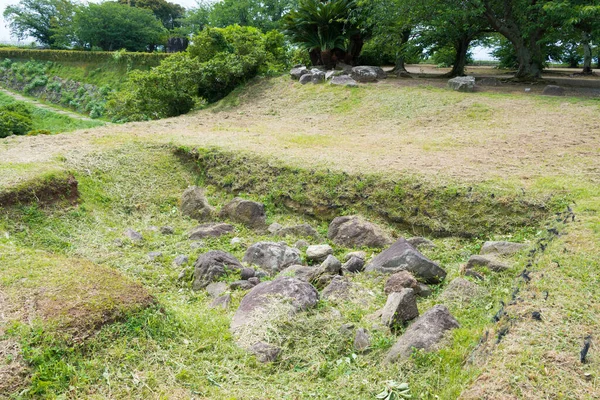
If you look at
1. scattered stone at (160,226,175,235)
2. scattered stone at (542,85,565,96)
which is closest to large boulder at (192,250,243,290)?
scattered stone at (160,226,175,235)

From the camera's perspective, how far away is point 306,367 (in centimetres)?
362

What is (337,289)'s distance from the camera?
15.3 ft

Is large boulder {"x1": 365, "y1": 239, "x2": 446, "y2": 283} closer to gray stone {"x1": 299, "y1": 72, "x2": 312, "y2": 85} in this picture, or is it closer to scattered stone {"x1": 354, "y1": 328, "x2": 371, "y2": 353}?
scattered stone {"x1": 354, "y1": 328, "x2": 371, "y2": 353}

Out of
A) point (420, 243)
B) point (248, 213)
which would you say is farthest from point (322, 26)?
point (420, 243)

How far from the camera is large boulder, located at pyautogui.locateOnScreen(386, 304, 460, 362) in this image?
3508mm

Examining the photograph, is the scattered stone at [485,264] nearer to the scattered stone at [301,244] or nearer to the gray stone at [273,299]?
the gray stone at [273,299]

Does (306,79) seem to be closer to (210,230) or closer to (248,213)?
(248,213)

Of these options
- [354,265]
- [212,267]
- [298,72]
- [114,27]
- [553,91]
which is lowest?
[354,265]

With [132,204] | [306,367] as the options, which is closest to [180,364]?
[306,367]

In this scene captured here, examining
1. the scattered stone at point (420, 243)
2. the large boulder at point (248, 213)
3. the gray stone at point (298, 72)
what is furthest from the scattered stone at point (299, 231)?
the gray stone at point (298, 72)

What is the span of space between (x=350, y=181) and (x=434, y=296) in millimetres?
2606

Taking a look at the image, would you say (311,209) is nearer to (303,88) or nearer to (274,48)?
(303,88)

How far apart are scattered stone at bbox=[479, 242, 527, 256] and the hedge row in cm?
2546

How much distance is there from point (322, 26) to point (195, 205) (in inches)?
428
